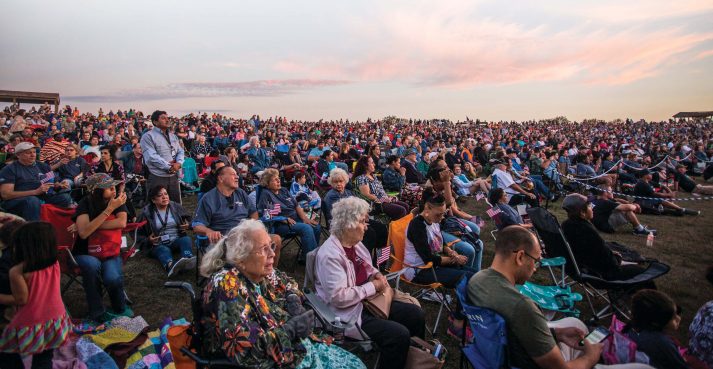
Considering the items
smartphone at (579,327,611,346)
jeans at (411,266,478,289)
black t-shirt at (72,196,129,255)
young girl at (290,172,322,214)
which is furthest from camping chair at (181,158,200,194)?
smartphone at (579,327,611,346)

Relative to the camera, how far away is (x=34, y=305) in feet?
9.14

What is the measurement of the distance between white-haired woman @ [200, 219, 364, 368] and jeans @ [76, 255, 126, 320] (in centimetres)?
204

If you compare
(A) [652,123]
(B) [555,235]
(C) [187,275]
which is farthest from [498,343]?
(A) [652,123]

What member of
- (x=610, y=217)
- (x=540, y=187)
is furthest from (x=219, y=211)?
(x=540, y=187)

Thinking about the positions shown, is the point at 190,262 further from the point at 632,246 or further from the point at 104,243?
the point at 632,246

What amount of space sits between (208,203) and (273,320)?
2787 millimetres

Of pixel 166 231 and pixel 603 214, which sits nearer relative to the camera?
pixel 166 231

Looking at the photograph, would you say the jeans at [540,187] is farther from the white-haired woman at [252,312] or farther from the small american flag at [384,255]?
the white-haired woman at [252,312]

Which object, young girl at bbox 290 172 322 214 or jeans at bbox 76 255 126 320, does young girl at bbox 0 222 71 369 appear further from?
young girl at bbox 290 172 322 214

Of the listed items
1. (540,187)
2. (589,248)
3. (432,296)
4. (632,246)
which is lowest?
(432,296)

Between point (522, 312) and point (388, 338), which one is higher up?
point (522, 312)

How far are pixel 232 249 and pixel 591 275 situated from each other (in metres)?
3.99

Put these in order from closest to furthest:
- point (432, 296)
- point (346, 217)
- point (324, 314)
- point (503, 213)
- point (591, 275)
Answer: point (324, 314) < point (346, 217) < point (591, 275) < point (432, 296) < point (503, 213)

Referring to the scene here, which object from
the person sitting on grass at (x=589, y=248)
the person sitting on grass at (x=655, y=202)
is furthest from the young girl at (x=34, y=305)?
the person sitting on grass at (x=655, y=202)
